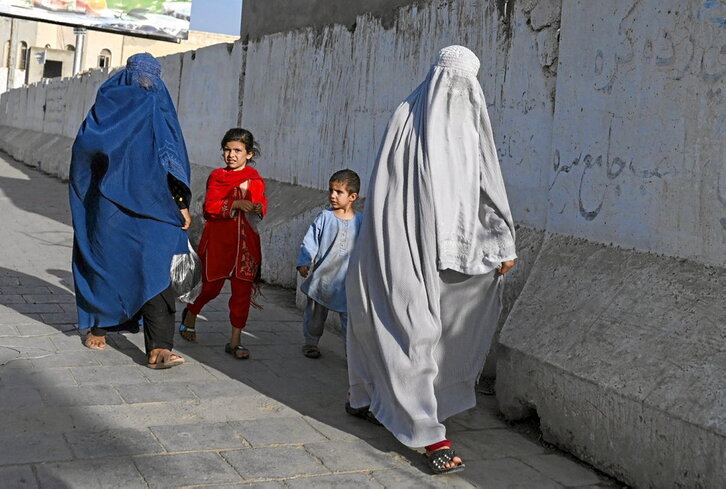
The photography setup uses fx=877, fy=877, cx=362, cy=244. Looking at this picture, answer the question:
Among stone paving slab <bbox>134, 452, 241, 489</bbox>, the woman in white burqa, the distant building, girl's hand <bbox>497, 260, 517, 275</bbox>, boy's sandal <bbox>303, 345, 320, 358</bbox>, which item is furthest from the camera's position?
the distant building

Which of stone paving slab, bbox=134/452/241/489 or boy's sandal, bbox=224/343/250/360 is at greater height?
boy's sandal, bbox=224/343/250/360

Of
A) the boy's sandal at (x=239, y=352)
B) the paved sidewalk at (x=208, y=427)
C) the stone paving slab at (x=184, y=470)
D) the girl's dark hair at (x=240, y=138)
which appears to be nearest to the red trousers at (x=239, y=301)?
the boy's sandal at (x=239, y=352)

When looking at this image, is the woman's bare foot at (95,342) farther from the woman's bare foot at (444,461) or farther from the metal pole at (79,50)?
the metal pole at (79,50)

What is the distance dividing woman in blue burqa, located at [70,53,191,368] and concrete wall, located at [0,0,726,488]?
6.56ft

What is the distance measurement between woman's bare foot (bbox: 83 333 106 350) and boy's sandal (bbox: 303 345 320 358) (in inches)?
49.9

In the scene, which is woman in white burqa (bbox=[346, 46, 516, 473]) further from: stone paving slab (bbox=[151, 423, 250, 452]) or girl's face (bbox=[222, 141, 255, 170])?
girl's face (bbox=[222, 141, 255, 170])

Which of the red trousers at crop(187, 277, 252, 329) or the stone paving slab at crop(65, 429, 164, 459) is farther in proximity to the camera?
the red trousers at crop(187, 277, 252, 329)

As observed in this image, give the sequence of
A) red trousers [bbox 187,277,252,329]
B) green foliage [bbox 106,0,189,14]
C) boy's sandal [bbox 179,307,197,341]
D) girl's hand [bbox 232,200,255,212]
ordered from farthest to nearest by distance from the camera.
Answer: green foliage [bbox 106,0,189,14], boy's sandal [bbox 179,307,197,341], red trousers [bbox 187,277,252,329], girl's hand [bbox 232,200,255,212]

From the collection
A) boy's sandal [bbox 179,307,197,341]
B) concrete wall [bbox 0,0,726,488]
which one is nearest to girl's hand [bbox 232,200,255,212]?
boy's sandal [bbox 179,307,197,341]

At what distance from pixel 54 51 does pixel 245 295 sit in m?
42.4

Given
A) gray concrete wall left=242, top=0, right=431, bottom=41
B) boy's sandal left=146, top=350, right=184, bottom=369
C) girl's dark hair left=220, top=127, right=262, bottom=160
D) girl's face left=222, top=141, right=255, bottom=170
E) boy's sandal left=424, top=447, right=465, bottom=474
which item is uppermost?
gray concrete wall left=242, top=0, right=431, bottom=41

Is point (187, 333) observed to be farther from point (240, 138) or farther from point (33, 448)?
point (33, 448)

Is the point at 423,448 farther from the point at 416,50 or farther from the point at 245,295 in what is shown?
the point at 416,50

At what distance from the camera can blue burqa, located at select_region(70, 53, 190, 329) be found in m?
5.14
